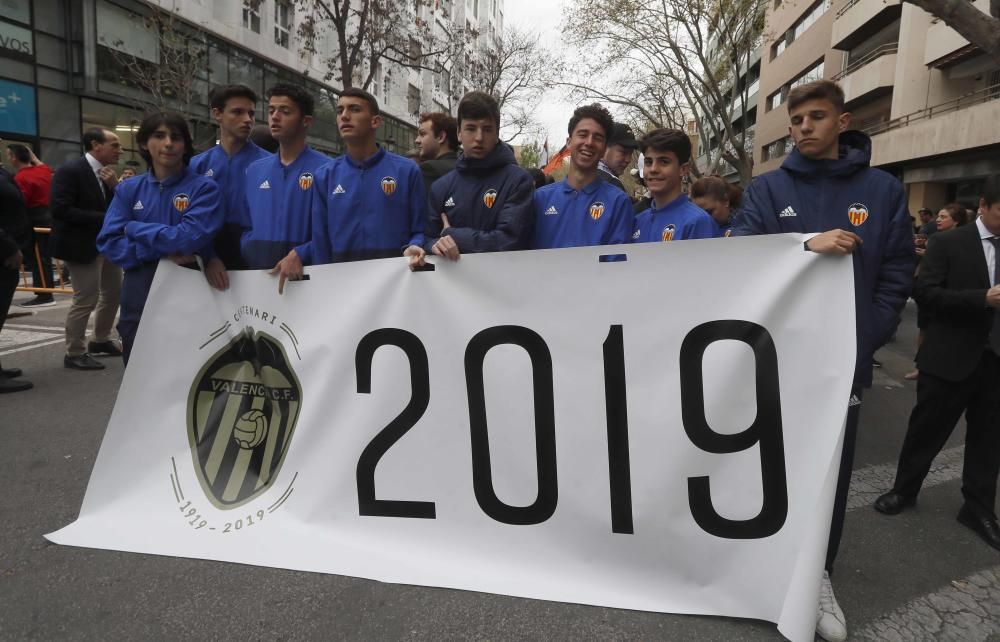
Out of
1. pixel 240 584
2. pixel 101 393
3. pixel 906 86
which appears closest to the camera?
pixel 240 584

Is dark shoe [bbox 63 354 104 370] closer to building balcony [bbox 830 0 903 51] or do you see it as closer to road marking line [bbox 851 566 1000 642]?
road marking line [bbox 851 566 1000 642]

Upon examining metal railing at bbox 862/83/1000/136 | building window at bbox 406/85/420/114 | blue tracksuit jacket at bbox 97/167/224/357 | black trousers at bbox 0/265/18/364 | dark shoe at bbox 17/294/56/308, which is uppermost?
building window at bbox 406/85/420/114

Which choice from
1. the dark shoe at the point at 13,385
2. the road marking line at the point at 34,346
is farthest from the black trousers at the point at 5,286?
the road marking line at the point at 34,346

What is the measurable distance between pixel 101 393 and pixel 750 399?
16.3ft

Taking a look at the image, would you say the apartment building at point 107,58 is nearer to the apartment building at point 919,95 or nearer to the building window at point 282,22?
the building window at point 282,22

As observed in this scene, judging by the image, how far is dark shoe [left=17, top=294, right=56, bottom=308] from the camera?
31.2ft

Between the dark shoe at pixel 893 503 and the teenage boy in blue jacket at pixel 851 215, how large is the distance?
1.02 metres

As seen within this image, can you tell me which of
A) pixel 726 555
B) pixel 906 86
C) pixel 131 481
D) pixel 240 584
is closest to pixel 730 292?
pixel 726 555

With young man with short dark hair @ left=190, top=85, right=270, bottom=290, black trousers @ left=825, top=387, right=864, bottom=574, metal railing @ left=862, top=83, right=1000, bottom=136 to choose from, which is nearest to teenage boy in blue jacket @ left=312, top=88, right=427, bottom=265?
young man with short dark hair @ left=190, top=85, right=270, bottom=290

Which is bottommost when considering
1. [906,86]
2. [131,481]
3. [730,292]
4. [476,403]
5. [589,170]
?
[131,481]

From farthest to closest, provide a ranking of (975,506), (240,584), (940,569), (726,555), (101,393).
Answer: (101,393)
(975,506)
(940,569)
(240,584)
(726,555)

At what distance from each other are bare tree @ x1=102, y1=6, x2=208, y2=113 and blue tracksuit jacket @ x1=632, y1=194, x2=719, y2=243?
53.1 feet

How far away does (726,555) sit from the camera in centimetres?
238

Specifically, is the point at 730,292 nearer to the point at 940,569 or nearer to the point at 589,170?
the point at 589,170
